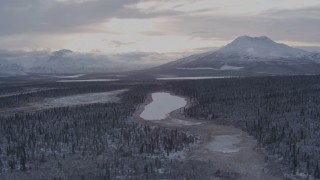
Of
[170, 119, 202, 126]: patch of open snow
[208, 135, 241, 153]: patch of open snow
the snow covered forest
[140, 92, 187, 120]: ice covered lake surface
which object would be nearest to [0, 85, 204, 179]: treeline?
the snow covered forest

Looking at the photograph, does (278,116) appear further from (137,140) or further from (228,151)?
(137,140)

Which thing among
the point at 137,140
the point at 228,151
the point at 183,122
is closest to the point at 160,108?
the point at 183,122

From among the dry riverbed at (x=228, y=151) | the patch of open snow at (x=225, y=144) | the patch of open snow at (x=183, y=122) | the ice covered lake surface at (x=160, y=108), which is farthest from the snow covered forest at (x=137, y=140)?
the patch of open snow at (x=183, y=122)

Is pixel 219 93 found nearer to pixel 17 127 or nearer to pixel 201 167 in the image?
pixel 17 127

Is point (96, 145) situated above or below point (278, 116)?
below

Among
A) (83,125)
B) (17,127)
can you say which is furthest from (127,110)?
(17,127)

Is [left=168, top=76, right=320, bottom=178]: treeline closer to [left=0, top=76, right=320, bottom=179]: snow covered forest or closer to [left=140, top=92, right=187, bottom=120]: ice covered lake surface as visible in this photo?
[left=0, top=76, right=320, bottom=179]: snow covered forest
